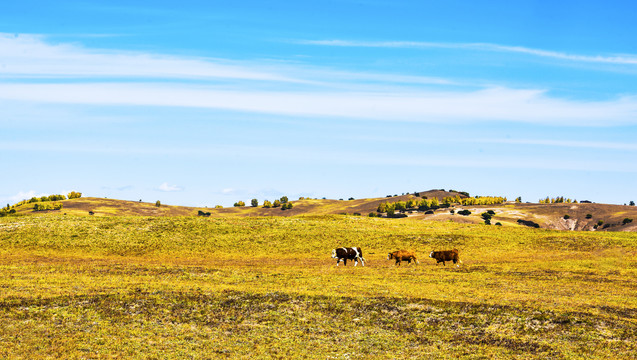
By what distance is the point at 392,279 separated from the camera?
133 feet

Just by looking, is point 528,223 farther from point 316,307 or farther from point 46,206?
point 46,206

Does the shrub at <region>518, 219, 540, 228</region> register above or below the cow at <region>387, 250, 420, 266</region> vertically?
above

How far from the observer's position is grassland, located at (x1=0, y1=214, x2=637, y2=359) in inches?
874

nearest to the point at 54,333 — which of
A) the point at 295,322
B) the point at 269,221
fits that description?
the point at 295,322

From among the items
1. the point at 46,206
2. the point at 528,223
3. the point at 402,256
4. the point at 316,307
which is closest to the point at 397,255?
the point at 402,256

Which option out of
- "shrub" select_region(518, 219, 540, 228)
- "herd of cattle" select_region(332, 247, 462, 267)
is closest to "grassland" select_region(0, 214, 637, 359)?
"herd of cattle" select_region(332, 247, 462, 267)

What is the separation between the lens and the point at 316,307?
95.8 ft

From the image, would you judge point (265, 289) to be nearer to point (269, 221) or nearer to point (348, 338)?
point (348, 338)

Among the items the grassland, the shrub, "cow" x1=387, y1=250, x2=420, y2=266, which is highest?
the shrub

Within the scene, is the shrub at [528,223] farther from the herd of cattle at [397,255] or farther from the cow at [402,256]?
the cow at [402,256]

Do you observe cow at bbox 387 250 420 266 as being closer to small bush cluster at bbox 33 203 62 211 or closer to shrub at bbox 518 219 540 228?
shrub at bbox 518 219 540 228

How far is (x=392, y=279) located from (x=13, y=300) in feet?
81.3

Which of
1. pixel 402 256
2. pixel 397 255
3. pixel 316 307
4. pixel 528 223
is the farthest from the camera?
pixel 528 223

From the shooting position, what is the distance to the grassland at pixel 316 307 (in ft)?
72.8
